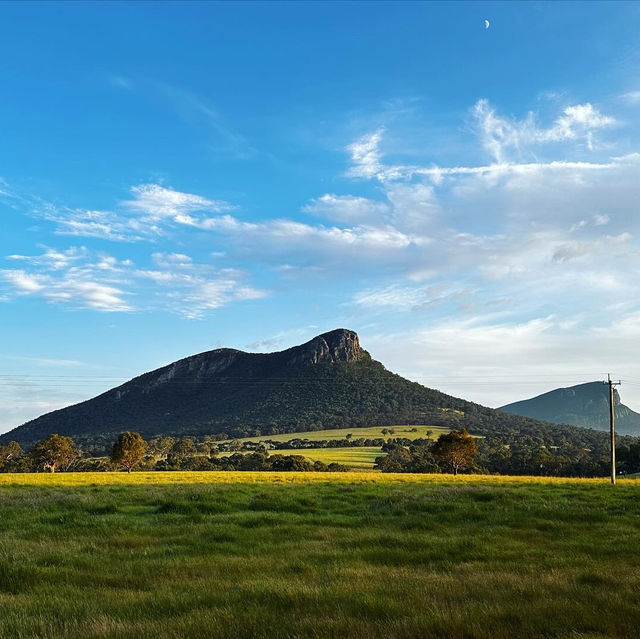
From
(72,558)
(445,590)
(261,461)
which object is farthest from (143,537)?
(261,461)

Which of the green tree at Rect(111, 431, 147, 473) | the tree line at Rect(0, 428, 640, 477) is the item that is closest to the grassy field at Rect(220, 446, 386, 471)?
the tree line at Rect(0, 428, 640, 477)

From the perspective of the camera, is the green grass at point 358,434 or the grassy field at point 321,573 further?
the green grass at point 358,434

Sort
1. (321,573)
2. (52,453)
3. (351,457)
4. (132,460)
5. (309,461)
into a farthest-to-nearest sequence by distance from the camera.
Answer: (351,457), (309,461), (52,453), (132,460), (321,573)

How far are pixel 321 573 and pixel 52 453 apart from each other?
103185mm

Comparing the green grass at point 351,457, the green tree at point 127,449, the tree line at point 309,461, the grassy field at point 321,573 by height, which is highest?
the grassy field at point 321,573

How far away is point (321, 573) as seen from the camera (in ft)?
32.0

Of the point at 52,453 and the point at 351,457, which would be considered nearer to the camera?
the point at 52,453

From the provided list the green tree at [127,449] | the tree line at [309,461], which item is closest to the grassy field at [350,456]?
the tree line at [309,461]

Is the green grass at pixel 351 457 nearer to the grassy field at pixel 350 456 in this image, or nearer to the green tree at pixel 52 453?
the grassy field at pixel 350 456

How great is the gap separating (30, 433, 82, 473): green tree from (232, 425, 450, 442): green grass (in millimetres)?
68273

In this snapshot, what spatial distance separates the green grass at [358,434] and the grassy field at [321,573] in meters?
152

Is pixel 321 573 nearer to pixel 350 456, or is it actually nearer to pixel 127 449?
pixel 127 449

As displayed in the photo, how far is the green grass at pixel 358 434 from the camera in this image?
168625mm

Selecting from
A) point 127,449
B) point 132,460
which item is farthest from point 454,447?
point 132,460
